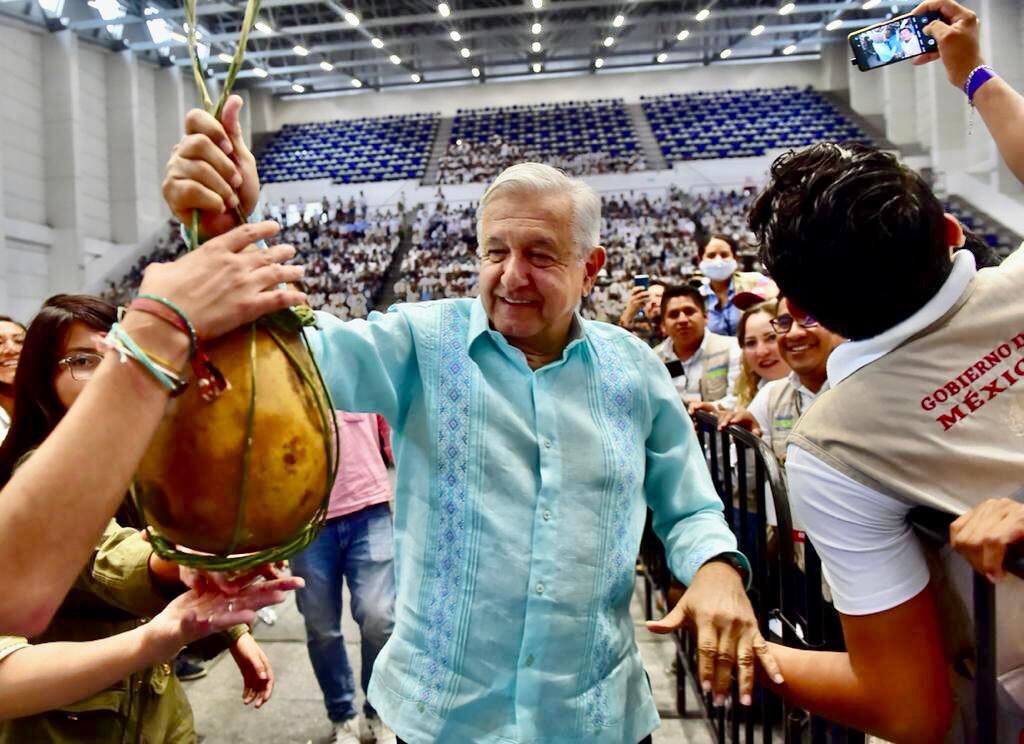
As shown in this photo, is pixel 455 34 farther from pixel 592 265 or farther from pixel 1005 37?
pixel 592 265

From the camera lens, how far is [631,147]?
21141 millimetres

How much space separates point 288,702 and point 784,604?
2289 mm

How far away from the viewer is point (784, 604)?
1656 millimetres

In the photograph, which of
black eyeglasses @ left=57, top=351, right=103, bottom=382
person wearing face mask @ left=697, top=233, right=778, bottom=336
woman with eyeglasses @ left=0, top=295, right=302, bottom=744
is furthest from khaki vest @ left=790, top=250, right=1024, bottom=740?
person wearing face mask @ left=697, top=233, right=778, bottom=336

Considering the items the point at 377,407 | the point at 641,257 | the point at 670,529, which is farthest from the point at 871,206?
the point at 641,257

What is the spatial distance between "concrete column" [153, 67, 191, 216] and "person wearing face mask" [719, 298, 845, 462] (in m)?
19.2

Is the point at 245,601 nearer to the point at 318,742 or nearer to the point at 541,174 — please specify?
the point at 541,174

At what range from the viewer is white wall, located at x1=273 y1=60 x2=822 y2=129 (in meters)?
23.2

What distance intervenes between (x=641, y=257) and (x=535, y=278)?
15734mm

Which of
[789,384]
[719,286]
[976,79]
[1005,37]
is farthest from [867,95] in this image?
Result: [976,79]

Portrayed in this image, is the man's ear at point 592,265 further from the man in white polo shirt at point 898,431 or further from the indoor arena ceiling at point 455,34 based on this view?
the indoor arena ceiling at point 455,34

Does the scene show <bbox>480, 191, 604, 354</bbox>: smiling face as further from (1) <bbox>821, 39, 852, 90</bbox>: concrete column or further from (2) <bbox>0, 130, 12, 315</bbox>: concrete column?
(1) <bbox>821, 39, 852, 90</bbox>: concrete column

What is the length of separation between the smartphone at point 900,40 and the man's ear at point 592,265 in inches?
31.9

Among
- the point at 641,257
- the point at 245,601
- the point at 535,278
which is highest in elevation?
the point at 641,257
